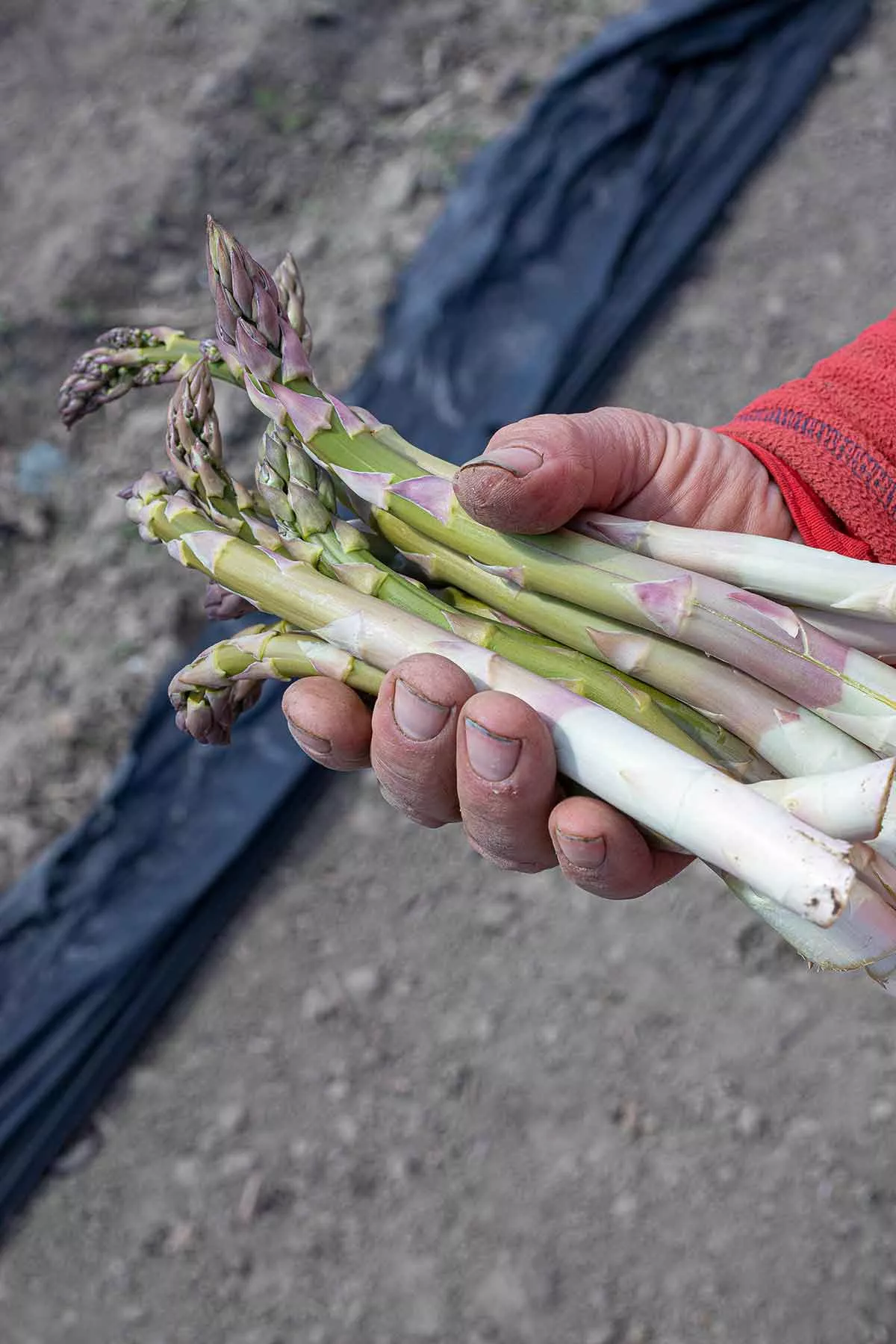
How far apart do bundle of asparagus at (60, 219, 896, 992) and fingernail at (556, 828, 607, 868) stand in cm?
8

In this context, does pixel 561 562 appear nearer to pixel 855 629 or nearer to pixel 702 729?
pixel 702 729

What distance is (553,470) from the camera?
5.85 ft

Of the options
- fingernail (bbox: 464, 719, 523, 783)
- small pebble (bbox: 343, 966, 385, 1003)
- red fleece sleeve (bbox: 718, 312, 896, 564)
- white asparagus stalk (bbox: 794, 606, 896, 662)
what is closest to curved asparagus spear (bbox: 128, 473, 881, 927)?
fingernail (bbox: 464, 719, 523, 783)

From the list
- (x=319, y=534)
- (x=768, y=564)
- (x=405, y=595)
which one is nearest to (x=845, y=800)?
(x=768, y=564)

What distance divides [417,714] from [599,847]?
0.36 m

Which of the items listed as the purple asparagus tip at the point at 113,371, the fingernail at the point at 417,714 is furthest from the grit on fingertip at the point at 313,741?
the purple asparagus tip at the point at 113,371

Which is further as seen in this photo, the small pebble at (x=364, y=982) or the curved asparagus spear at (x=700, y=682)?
the small pebble at (x=364, y=982)

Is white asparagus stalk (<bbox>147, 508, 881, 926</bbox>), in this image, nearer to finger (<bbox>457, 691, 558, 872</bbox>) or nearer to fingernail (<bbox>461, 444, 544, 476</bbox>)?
finger (<bbox>457, 691, 558, 872</bbox>)

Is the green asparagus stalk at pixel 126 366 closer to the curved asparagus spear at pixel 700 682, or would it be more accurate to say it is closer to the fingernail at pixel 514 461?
the fingernail at pixel 514 461

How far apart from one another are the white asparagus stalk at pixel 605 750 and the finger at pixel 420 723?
5.0 inches

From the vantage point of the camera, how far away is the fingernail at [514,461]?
173 centimetres

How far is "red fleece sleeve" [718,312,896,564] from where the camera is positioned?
2113 mm

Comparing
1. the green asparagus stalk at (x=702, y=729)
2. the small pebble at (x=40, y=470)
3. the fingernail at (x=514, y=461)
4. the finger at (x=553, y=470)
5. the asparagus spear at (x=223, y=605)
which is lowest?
the small pebble at (x=40, y=470)

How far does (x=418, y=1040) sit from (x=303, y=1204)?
56cm
